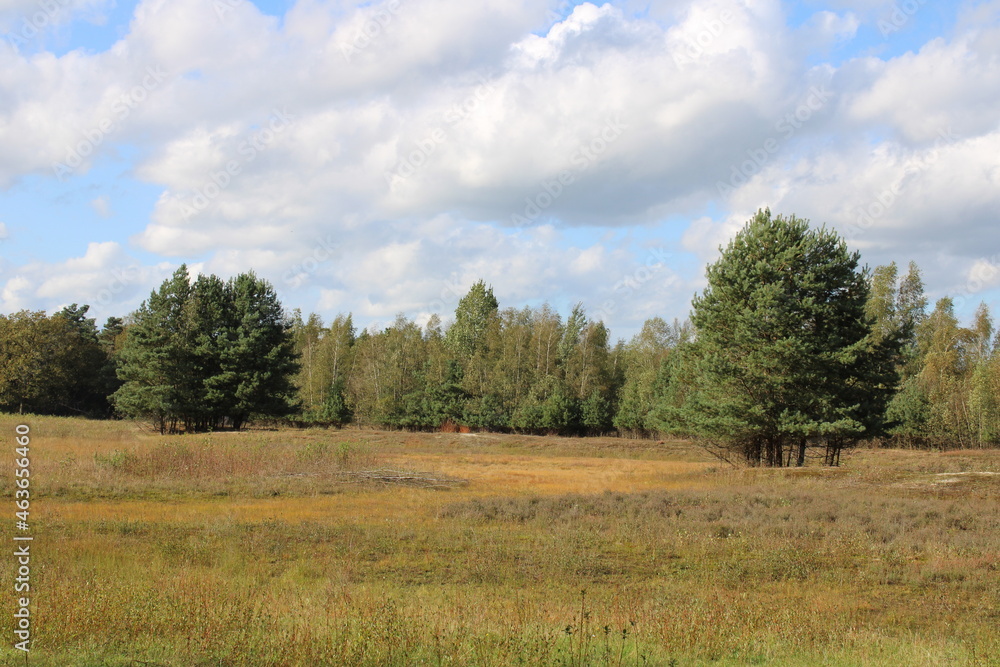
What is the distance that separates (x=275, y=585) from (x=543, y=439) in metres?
52.3

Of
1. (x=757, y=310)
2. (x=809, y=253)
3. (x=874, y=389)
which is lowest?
(x=874, y=389)

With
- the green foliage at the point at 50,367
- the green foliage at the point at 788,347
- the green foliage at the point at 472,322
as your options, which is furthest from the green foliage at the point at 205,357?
the green foliage at the point at 788,347

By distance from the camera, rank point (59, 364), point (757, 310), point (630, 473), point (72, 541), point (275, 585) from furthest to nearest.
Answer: point (59, 364), point (630, 473), point (757, 310), point (72, 541), point (275, 585)

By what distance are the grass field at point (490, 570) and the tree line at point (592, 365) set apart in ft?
23.4

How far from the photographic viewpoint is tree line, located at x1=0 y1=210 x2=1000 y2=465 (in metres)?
32.5

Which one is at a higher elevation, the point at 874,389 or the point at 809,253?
the point at 809,253

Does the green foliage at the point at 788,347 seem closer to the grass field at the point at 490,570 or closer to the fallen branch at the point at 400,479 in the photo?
the grass field at the point at 490,570

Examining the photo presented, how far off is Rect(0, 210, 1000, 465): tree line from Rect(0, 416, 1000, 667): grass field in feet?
23.4

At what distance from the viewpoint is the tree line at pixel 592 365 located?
3247 centimetres

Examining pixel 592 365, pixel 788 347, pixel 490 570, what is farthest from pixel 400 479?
pixel 592 365

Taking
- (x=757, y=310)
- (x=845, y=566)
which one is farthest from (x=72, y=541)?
(x=757, y=310)

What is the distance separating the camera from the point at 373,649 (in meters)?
6.83

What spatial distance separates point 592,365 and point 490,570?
71.5 meters

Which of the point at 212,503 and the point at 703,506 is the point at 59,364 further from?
the point at 703,506
